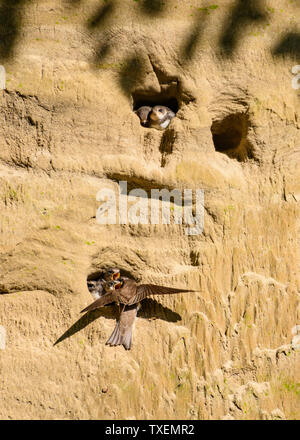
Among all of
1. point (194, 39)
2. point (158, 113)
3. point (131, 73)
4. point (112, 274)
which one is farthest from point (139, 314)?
point (194, 39)

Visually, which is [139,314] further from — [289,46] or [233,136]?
[289,46]

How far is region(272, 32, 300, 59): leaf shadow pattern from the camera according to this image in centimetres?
278

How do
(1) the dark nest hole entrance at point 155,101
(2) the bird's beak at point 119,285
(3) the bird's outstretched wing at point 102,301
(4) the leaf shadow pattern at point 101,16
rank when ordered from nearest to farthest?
(3) the bird's outstretched wing at point 102,301, (2) the bird's beak at point 119,285, (4) the leaf shadow pattern at point 101,16, (1) the dark nest hole entrance at point 155,101

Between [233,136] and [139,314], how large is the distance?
107 cm

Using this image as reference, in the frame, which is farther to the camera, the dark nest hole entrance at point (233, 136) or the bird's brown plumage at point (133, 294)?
the dark nest hole entrance at point (233, 136)

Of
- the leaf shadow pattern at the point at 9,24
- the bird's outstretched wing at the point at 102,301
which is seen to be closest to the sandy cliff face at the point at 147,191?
the leaf shadow pattern at the point at 9,24

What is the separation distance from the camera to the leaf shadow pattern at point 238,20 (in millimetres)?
2752

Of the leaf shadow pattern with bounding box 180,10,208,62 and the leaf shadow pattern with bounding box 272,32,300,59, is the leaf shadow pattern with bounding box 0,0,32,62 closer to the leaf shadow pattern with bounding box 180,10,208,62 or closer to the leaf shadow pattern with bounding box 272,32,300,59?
the leaf shadow pattern with bounding box 180,10,208,62

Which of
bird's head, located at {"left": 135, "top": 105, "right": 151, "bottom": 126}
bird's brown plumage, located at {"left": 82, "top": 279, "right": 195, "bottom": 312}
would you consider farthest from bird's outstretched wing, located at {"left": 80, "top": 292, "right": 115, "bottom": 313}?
bird's head, located at {"left": 135, "top": 105, "right": 151, "bottom": 126}

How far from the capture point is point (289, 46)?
9.16 feet

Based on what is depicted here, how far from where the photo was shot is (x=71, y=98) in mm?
2619

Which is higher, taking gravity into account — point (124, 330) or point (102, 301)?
point (102, 301)

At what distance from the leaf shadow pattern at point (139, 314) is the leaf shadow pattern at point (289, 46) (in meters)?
1.42

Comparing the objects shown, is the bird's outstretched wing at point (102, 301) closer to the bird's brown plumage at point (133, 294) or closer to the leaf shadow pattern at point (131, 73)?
the bird's brown plumage at point (133, 294)
